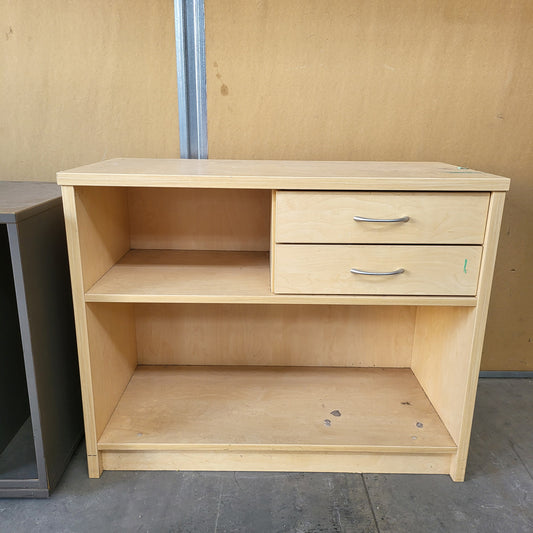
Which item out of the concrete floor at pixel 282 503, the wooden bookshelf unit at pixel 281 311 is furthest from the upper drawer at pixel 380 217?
the concrete floor at pixel 282 503

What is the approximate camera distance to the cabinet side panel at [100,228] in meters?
1.07

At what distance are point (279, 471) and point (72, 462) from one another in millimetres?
579

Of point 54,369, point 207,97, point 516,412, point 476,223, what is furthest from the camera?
point 516,412

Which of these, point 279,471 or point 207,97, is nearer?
point 279,471

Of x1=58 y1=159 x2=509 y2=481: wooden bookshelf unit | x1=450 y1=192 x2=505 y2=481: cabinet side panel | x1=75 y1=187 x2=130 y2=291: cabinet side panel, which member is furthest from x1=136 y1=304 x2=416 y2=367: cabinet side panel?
x1=450 y1=192 x2=505 y2=481: cabinet side panel

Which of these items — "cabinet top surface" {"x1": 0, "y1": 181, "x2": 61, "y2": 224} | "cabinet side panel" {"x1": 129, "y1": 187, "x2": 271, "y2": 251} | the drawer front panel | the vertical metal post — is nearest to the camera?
"cabinet top surface" {"x1": 0, "y1": 181, "x2": 61, "y2": 224}

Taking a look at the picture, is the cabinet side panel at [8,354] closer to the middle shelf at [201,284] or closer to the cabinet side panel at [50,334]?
the cabinet side panel at [50,334]

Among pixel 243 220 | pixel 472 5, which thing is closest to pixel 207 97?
pixel 243 220

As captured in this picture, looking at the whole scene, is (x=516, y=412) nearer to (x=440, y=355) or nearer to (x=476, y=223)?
(x=440, y=355)

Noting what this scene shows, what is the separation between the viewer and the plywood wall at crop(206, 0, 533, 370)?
52.3 inches

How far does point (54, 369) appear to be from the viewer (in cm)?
115

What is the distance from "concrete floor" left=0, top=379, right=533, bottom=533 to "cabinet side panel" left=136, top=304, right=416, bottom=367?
0.41 metres

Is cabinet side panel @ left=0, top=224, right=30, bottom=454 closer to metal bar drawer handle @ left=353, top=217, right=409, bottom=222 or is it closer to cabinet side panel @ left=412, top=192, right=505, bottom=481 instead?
metal bar drawer handle @ left=353, top=217, right=409, bottom=222

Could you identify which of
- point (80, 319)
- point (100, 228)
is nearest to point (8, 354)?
point (80, 319)
